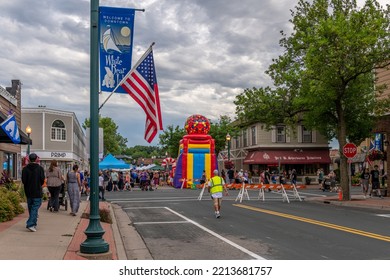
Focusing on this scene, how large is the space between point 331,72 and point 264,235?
499 inches

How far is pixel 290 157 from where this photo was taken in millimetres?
51969

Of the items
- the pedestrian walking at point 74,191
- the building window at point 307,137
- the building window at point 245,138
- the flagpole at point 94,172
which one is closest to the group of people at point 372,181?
the pedestrian walking at point 74,191

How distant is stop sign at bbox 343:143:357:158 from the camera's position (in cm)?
2334

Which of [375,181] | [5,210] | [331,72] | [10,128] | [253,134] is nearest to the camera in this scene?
[5,210]

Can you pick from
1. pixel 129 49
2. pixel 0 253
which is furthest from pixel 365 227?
pixel 0 253

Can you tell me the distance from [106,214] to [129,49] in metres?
6.93

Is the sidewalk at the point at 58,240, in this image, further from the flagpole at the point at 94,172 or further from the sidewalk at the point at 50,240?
the flagpole at the point at 94,172

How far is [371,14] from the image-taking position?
2278cm

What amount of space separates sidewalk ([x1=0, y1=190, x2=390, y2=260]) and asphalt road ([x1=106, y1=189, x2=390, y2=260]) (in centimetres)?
49

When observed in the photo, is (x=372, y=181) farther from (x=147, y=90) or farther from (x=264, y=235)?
(x=147, y=90)

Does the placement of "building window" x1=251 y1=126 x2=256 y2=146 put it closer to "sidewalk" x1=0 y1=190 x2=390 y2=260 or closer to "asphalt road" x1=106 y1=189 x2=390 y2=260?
"asphalt road" x1=106 y1=189 x2=390 y2=260

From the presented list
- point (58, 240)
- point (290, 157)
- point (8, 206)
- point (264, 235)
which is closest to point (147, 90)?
point (58, 240)

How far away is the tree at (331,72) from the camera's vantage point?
874 inches

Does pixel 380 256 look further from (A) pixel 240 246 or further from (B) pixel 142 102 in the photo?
(B) pixel 142 102
